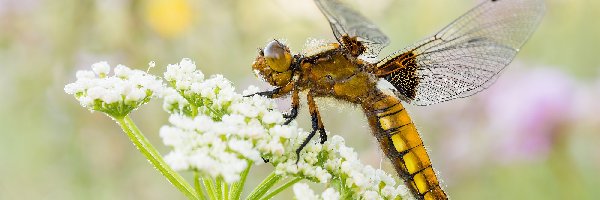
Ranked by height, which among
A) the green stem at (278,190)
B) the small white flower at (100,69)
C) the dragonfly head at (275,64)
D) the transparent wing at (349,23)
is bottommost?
the green stem at (278,190)

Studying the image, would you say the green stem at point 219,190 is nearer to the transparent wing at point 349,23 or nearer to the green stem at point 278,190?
the green stem at point 278,190

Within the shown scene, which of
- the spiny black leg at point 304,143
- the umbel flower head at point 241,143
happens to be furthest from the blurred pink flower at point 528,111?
the spiny black leg at point 304,143

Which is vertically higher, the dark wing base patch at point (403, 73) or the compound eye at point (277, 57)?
the compound eye at point (277, 57)

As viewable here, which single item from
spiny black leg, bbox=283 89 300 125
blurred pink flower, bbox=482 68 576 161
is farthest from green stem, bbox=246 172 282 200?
blurred pink flower, bbox=482 68 576 161

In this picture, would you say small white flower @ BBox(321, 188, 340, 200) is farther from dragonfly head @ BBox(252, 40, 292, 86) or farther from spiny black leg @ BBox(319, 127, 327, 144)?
dragonfly head @ BBox(252, 40, 292, 86)

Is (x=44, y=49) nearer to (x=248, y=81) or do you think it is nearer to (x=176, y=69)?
(x=248, y=81)

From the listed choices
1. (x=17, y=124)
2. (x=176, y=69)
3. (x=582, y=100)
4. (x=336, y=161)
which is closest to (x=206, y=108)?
(x=176, y=69)

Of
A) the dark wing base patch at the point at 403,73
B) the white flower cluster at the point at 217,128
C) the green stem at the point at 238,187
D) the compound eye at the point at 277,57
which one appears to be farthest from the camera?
the dark wing base patch at the point at 403,73

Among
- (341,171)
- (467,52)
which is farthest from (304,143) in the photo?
(467,52)
